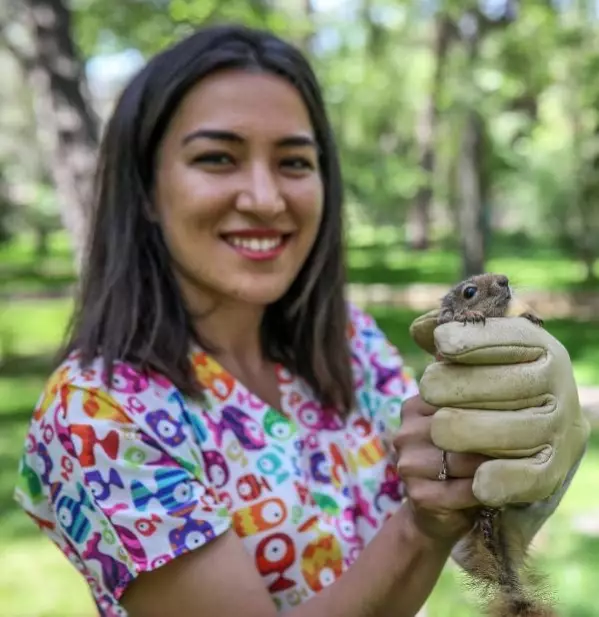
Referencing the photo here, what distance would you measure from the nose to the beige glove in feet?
1.79

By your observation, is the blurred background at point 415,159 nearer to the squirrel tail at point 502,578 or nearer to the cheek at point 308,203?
the squirrel tail at point 502,578

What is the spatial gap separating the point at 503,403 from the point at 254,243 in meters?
0.67

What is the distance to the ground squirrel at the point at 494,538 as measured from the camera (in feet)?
4.17

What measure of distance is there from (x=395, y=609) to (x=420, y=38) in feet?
72.8

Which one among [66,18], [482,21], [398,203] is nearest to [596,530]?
[66,18]

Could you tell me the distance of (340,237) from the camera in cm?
215

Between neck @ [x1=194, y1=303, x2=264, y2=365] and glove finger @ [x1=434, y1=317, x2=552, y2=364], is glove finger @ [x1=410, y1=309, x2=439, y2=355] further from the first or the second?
neck @ [x1=194, y1=303, x2=264, y2=365]

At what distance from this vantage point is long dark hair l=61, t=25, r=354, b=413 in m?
1.73

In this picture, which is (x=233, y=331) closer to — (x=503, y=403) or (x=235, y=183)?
(x=235, y=183)

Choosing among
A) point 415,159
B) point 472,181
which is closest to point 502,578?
point 472,181

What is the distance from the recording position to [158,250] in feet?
6.07

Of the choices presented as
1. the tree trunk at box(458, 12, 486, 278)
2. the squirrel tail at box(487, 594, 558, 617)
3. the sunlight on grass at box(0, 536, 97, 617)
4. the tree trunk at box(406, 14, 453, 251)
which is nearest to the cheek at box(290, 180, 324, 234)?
the squirrel tail at box(487, 594, 558, 617)

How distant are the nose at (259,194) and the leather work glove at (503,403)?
538mm

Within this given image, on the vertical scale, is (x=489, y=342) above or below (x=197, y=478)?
above
